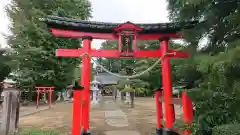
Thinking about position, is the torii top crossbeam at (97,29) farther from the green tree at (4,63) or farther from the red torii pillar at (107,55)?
the green tree at (4,63)

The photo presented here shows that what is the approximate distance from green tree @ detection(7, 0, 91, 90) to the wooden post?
35.5 ft

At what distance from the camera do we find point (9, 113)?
5566 millimetres

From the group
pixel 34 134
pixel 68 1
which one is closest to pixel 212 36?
pixel 34 134

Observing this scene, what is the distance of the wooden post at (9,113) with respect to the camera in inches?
215

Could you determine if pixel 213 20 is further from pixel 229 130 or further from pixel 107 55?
pixel 107 55

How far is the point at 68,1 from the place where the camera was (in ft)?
62.8

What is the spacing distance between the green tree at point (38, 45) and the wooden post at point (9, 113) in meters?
10.8

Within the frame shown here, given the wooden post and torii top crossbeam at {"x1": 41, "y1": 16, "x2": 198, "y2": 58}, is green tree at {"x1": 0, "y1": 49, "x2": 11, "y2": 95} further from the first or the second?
torii top crossbeam at {"x1": 41, "y1": 16, "x2": 198, "y2": 58}

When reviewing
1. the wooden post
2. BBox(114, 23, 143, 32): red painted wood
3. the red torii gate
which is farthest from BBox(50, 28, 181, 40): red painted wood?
the wooden post

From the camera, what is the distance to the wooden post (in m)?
5.47

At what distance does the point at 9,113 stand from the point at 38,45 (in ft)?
40.9

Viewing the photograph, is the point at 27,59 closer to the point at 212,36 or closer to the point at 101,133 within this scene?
the point at 101,133

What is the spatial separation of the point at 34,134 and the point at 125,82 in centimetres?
1122

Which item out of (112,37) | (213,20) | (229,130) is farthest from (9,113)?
(213,20)
